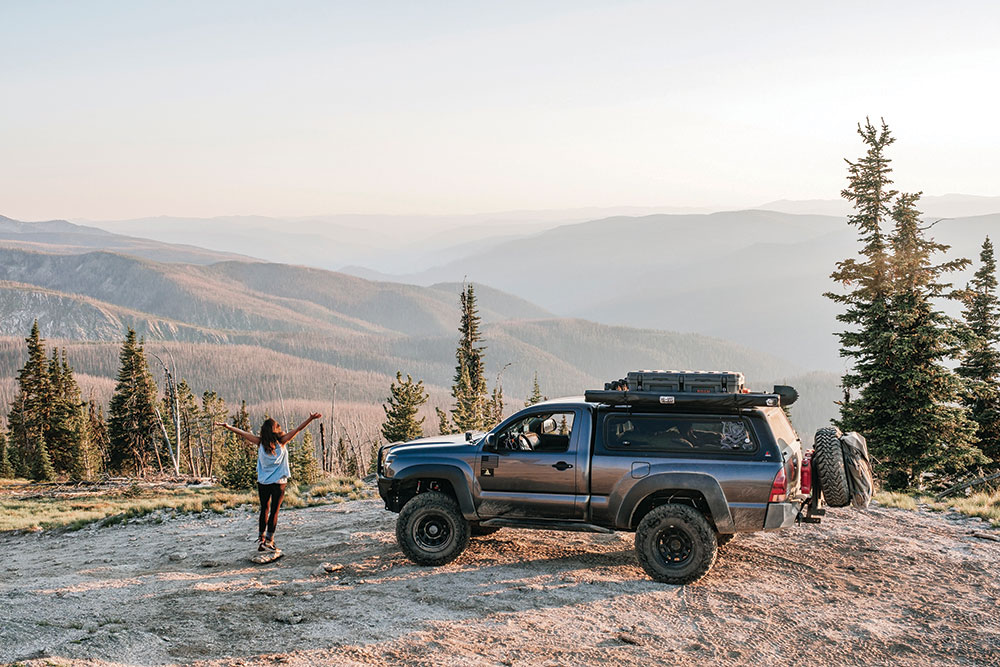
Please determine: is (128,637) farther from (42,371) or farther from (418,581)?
(42,371)

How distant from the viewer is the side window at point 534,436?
996 centimetres

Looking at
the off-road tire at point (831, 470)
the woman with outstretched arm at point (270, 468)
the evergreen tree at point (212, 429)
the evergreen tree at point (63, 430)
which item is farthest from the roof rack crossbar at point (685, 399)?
the evergreen tree at point (212, 429)

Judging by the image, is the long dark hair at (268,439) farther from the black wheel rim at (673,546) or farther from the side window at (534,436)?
the black wheel rim at (673,546)

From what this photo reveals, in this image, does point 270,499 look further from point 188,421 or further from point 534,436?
point 188,421

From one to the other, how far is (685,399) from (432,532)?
13.2 ft

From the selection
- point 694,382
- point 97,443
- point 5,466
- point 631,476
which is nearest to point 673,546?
point 631,476

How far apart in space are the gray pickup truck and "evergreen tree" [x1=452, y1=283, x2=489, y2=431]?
35.5 metres

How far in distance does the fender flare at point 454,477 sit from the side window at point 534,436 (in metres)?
0.71

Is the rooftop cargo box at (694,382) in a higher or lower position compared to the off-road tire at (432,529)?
higher

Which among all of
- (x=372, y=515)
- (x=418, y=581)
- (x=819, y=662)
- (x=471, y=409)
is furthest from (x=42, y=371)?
(x=819, y=662)

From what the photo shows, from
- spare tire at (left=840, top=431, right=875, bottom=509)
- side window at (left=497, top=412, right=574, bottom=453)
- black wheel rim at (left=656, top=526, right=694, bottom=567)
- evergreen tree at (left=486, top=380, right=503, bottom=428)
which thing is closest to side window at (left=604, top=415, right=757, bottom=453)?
side window at (left=497, top=412, right=574, bottom=453)

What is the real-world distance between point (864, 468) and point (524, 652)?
17.6 feet

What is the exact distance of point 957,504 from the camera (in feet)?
49.0

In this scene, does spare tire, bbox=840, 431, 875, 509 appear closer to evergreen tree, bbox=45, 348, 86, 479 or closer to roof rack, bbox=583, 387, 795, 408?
roof rack, bbox=583, 387, 795, 408
